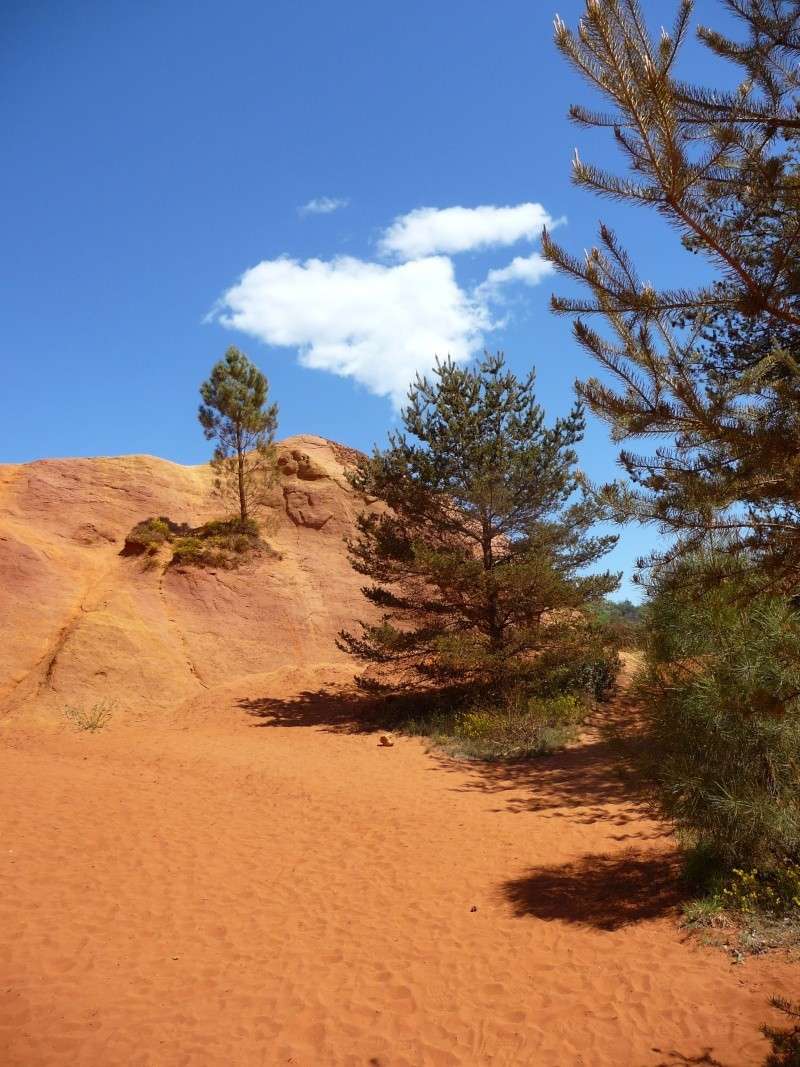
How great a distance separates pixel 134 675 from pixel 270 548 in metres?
7.42

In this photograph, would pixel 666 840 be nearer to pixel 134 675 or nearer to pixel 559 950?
pixel 559 950

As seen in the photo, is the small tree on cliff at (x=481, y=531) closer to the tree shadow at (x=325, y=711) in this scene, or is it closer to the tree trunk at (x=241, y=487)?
the tree shadow at (x=325, y=711)

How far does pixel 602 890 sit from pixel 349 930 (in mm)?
2717

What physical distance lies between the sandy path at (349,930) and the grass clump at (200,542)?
10.7 meters

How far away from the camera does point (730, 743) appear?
6.07 meters

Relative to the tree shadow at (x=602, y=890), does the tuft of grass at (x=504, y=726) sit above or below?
above

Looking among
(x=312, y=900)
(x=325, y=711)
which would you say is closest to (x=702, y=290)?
(x=312, y=900)

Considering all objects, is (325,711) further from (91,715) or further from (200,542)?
(200,542)

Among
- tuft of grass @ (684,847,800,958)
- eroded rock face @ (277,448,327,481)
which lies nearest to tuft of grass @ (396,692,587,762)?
tuft of grass @ (684,847,800,958)

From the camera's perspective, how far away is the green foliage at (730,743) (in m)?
5.77

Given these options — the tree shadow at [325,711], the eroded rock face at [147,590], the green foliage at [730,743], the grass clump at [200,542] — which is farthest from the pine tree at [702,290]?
the grass clump at [200,542]

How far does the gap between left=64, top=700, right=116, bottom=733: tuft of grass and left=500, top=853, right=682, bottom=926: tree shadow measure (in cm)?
1136

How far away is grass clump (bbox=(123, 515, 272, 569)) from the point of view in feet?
71.9

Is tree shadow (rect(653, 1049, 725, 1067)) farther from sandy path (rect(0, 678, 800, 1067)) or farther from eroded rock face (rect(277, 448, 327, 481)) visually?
eroded rock face (rect(277, 448, 327, 481))
